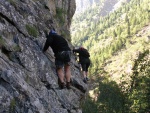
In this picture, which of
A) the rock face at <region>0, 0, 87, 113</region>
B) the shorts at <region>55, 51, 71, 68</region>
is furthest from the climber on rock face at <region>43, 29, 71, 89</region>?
the rock face at <region>0, 0, 87, 113</region>

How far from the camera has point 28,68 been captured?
1177cm

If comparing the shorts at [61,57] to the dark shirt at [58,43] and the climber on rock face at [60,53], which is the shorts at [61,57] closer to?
the climber on rock face at [60,53]

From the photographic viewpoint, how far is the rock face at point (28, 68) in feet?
30.0

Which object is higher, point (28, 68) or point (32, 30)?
point (32, 30)

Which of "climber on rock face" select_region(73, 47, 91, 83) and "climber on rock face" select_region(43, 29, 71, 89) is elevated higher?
"climber on rock face" select_region(73, 47, 91, 83)

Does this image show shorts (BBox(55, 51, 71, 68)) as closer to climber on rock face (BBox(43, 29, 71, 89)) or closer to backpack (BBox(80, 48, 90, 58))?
climber on rock face (BBox(43, 29, 71, 89))

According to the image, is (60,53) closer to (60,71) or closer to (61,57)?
(61,57)

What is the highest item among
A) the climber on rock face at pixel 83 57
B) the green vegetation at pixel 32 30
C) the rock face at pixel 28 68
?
the climber on rock face at pixel 83 57


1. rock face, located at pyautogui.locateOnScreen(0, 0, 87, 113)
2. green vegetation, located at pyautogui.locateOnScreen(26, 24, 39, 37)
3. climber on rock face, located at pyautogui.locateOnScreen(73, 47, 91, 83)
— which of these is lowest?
rock face, located at pyautogui.locateOnScreen(0, 0, 87, 113)

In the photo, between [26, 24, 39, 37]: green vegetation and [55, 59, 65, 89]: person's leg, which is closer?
[55, 59, 65, 89]: person's leg

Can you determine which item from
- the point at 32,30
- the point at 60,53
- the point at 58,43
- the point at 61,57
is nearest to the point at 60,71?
the point at 61,57

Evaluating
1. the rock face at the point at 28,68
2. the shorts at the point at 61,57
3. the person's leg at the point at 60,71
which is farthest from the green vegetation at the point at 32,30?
the person's leg at the point at 60,71

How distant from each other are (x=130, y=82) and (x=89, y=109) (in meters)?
27.3

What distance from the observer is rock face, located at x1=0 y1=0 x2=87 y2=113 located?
9.16 metres
